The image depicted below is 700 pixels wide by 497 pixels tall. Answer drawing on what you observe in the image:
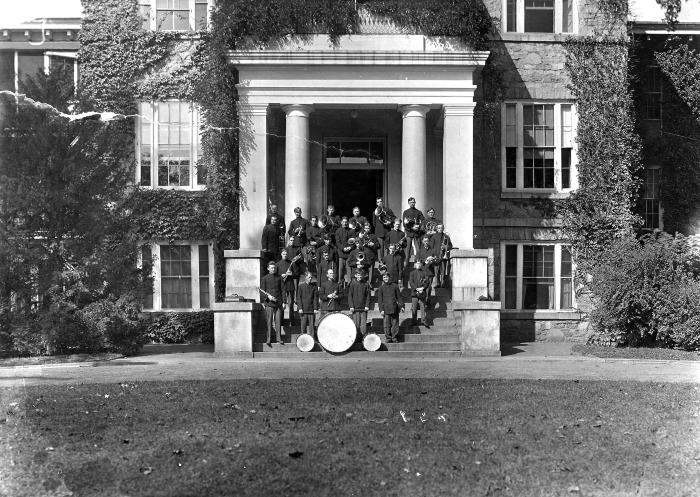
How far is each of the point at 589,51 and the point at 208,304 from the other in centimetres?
1321

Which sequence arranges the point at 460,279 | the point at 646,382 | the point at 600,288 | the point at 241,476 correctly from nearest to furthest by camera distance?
the point at 241,476 < the point at 646,382 < the point at 460,279 < the point at 600,288

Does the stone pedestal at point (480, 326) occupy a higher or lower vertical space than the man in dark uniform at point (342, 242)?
lower

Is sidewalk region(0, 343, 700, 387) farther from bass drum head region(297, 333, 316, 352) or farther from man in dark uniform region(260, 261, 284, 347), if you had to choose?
man in dark uniform region(260, 261, 284, 347)

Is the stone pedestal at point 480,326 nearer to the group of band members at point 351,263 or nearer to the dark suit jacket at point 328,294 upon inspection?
the group of band members at point 351,263

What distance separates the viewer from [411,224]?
67.1ft

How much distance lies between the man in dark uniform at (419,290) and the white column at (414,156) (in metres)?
2.78

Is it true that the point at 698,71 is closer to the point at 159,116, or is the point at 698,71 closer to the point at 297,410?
the point at 159,116

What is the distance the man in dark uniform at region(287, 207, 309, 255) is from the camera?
19688 millimetres

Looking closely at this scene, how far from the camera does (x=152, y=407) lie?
404 inches

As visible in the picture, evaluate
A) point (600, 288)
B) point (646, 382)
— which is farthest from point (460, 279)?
point (646, 382)

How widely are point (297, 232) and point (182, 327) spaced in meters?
6.33

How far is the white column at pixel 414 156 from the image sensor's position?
69.6 feet

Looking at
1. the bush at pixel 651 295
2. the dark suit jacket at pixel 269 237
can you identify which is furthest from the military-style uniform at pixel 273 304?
the bush at pixel 651 295

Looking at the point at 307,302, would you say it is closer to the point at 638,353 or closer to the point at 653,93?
the point at 638,353
